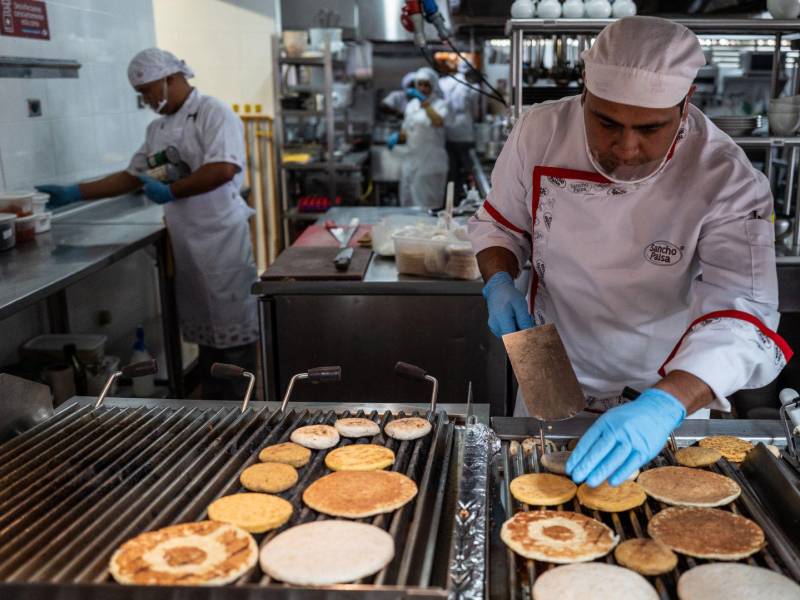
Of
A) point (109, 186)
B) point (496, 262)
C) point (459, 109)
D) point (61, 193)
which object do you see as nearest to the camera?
A: point (496, 262)

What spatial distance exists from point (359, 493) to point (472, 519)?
0.78 feet

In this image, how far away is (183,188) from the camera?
4.00m

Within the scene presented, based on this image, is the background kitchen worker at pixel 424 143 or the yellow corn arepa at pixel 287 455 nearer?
the yellow corn arepa at pixel 287 455

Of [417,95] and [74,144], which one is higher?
[417,95]

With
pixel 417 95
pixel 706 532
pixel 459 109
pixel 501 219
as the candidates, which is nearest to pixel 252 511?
pixel 706 532

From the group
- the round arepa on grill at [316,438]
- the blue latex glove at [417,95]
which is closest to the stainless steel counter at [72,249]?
the round arepa on grill at [316,438]

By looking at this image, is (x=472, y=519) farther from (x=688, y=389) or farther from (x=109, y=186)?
(x=109, y=186)

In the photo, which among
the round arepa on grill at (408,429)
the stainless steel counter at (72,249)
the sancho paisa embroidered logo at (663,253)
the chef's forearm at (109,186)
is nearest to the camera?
the round arepa on grill at (408,429)

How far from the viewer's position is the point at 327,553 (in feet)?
4.14

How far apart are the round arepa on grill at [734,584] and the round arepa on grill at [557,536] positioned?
147 mm

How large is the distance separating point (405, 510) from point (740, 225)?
990 millimetres

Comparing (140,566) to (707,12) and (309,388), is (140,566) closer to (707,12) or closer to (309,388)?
(309,388)

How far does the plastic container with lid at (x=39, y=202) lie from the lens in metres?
3.76

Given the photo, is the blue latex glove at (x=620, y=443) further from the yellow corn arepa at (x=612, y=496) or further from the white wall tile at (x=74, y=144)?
the white wall tile at (x=74, y=144)
